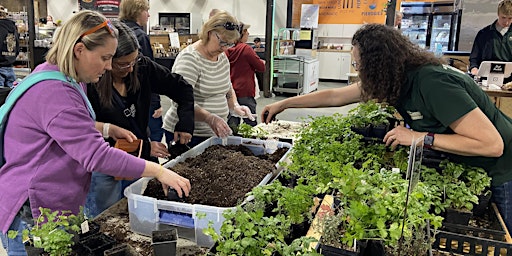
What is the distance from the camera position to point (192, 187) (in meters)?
1.77

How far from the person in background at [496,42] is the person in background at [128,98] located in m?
4.65

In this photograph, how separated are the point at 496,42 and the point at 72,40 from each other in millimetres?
5832

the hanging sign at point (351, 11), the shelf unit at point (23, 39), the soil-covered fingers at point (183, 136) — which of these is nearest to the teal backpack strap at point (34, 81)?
the soil-covered fingers at point (183, 136)

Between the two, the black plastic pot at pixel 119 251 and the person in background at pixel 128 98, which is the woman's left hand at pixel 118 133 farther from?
the black plastic pot at pixel 119 251

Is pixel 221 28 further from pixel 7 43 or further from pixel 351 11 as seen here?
pixel 351 11

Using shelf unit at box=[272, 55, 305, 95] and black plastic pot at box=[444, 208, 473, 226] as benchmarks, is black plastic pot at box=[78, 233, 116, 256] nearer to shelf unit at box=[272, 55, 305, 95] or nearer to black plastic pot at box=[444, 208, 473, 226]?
black plastic pot at box=[444, 208, 473, 226]

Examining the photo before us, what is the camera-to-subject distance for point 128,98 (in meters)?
2.15

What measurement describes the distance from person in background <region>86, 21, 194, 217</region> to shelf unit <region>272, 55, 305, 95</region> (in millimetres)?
7012

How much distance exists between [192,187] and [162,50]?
691cm

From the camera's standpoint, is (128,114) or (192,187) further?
(128,114)

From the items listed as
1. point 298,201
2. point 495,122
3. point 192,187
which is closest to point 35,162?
point 192,187

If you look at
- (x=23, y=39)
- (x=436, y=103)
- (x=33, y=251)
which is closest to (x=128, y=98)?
(x=33, y=251)

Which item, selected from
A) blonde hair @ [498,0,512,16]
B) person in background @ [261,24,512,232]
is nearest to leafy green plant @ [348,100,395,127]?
person in background @ [261,24,512,232]

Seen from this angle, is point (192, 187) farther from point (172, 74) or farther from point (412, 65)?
point (412, 65)
